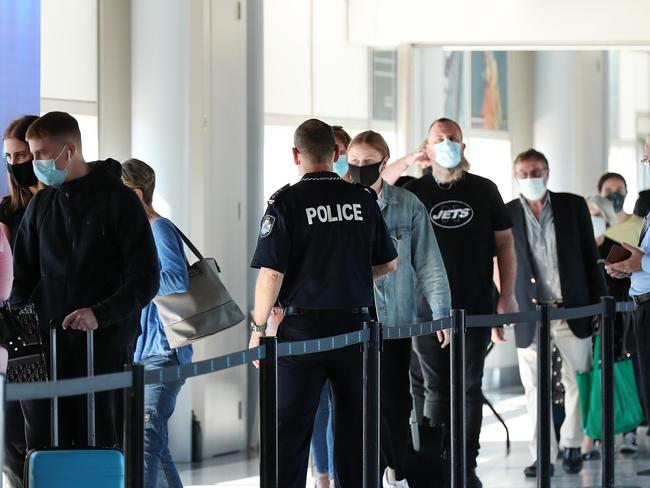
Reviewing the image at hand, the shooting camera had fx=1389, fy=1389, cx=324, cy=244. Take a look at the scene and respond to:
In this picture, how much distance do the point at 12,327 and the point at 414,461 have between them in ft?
6.41

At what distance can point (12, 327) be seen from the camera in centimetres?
470

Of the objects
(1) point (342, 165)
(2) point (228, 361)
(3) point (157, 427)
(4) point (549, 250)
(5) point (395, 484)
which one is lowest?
(5) point (395, 484)

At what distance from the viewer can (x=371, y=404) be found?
16.1 ft

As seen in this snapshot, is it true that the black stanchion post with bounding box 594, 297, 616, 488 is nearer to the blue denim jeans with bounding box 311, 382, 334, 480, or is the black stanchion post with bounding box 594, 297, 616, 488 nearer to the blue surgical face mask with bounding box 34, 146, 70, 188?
the blue denim jeans with bounding box 311, 382, 334, 480

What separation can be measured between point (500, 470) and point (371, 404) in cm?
301

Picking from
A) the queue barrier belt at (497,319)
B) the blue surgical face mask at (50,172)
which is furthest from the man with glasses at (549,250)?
the blue surgical face mask at (50,172)

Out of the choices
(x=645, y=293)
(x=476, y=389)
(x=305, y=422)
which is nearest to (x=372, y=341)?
(x=305, y=422)

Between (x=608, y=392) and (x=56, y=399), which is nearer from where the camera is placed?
(x=56, y=399)

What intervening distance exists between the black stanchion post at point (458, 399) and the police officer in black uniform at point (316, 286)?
46cm

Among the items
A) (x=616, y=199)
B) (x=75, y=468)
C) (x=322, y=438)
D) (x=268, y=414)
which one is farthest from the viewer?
(x=616, y=199)

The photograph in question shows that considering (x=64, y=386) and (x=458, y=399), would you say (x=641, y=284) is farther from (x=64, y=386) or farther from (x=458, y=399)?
(x=64, y=386)

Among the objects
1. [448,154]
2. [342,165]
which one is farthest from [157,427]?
[448,154]

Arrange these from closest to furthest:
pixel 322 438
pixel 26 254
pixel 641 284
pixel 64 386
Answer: pixel 64 386
pixel 26 254
pixel 641 284
pixel 322 438

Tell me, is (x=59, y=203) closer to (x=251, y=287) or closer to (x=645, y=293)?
(x=645, y=293)
